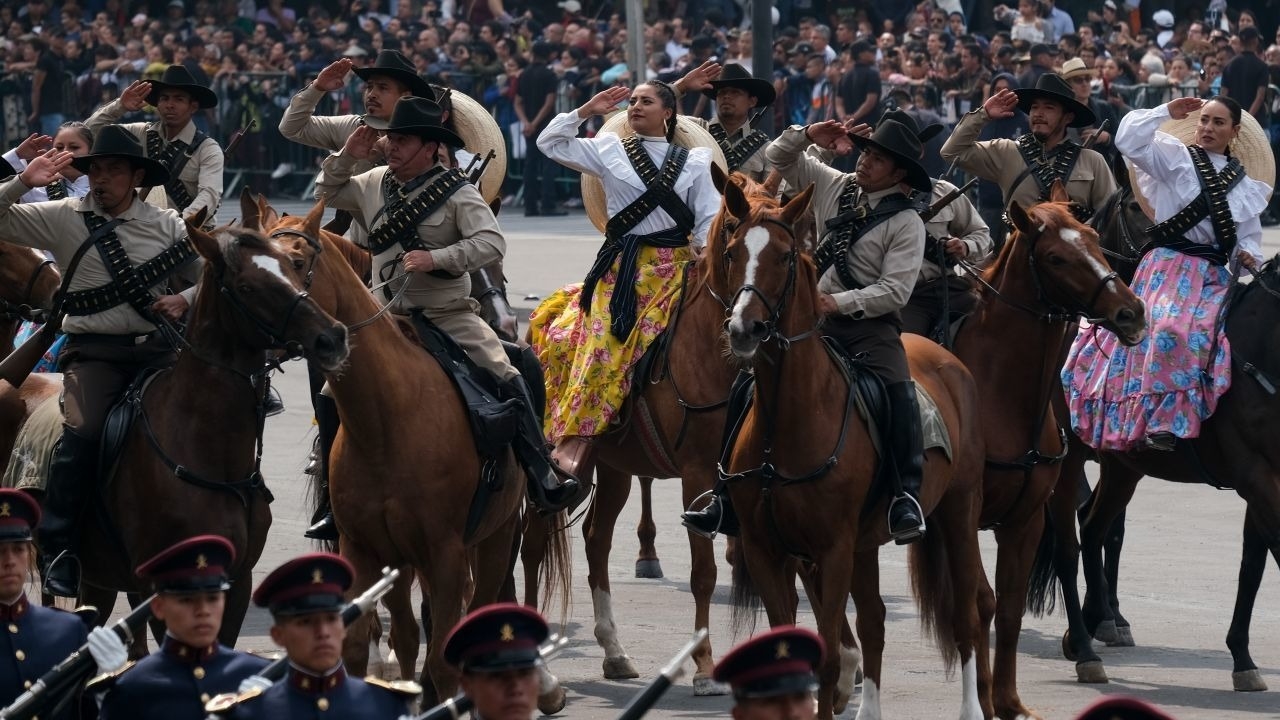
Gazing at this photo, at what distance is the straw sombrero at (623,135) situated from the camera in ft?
44.5

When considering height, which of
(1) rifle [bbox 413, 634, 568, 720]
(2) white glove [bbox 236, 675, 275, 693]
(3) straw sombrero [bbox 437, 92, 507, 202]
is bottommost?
(2) white glove [bbox 236, 675, 275, 693]

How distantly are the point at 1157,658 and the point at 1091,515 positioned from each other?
1.18 metres

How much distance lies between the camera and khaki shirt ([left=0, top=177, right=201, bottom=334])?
34.0ft

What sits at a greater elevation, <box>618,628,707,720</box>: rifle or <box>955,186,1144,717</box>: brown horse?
<box>618,628,707,720</box>: rifle

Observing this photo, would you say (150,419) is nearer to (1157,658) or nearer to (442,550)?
(442,550)

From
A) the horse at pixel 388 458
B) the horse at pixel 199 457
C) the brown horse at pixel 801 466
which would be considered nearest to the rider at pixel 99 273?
the horse at pixel 199 457

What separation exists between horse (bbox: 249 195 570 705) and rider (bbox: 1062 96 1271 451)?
437 cm

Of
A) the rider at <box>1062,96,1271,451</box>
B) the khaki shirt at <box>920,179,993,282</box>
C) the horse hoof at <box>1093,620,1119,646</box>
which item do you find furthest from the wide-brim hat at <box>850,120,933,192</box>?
the horse hoof at <box>1093,620,1119,646</box>

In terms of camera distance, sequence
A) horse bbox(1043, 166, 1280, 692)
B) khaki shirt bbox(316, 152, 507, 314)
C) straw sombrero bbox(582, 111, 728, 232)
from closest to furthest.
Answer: khaki shirt bbox(316, 152, 507, 314) → horse bbox(1043, 166, 1280, 692) → straw sombrero bbox(582, 111, 728, 232)

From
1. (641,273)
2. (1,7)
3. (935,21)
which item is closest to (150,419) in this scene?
(641,273)

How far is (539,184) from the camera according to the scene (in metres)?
32.4

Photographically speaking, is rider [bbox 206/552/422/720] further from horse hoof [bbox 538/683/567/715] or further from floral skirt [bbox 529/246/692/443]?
floral skirt [bbox 529/246/692/443]

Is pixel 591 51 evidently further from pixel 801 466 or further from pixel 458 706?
pixel 458 706

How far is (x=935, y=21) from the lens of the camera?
32406mm
